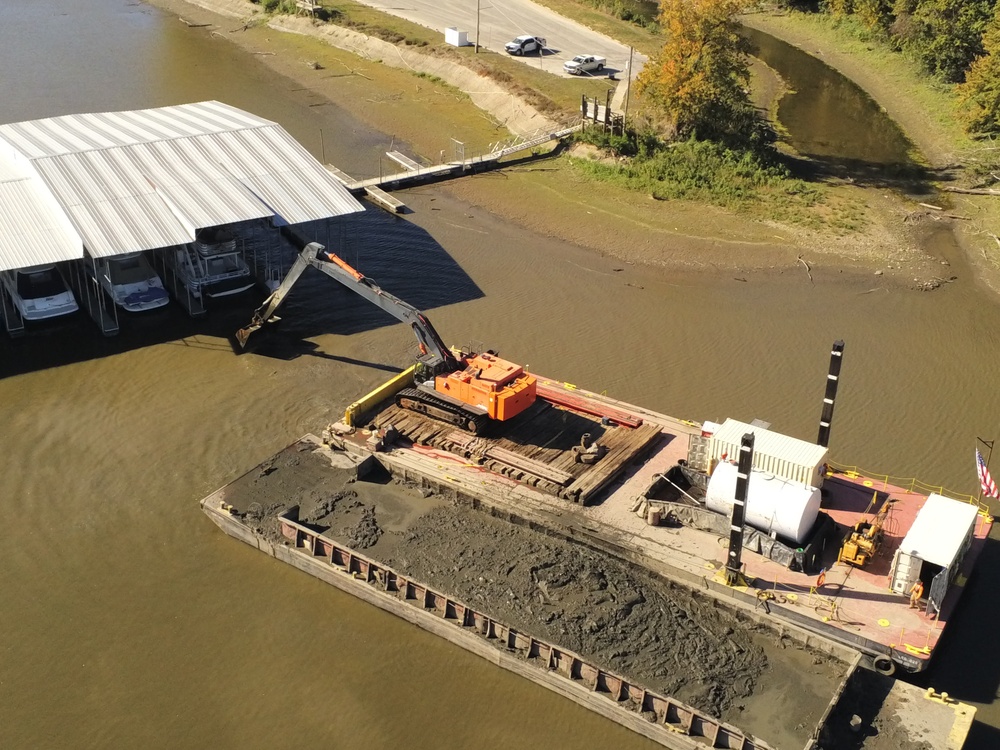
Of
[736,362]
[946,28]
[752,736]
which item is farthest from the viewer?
[946,28]

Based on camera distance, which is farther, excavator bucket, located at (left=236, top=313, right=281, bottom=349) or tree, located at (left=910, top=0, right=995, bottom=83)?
tree, located at (left=910, top=0, right=995, bottom=83)

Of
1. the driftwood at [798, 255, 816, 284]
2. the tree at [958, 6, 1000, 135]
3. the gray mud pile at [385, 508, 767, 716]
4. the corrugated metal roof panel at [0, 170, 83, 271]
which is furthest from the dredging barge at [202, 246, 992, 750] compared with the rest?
the tree at [958, 6, 1000, 135]

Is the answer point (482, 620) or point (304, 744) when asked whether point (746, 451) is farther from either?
point (304, 744)

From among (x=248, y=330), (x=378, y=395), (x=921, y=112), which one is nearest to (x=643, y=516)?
(x=378, y=395)

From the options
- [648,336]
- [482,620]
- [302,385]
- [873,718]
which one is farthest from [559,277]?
[873,718]

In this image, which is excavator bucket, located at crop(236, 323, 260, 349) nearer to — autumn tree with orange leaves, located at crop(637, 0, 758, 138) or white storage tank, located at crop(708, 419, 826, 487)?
white storage tank, located at crop(708, 419, 826, 487)

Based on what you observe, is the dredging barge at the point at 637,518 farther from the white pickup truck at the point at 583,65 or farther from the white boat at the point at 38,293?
the white pickup truck at the point at 583,65
